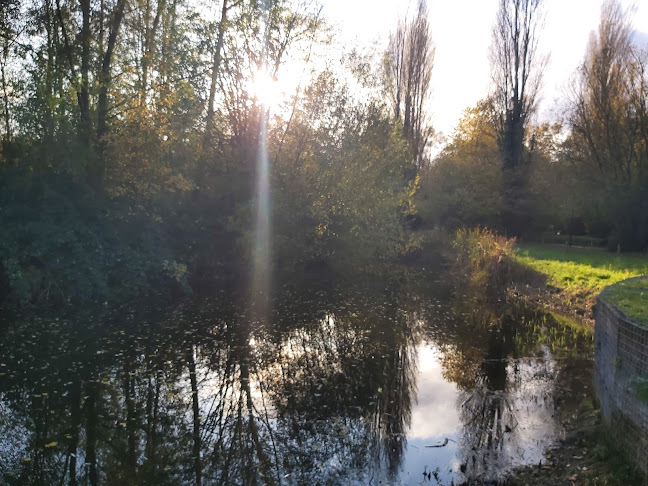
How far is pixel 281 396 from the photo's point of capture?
7.69 metres

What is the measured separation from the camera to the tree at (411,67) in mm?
34031

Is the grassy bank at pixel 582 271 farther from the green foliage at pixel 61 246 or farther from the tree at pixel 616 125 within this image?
the green foliage at pixel 61 246

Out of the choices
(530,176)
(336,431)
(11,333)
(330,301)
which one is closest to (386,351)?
(336,431)

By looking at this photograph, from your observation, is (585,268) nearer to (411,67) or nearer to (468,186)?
(468,186)

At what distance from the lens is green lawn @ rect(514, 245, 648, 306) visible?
1469cm

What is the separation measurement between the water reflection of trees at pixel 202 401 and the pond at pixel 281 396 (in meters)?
0.03

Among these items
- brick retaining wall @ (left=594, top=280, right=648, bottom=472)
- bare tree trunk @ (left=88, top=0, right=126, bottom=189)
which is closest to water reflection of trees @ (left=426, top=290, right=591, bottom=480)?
brick retaining wall @ (left=594, top=280, right=648, bottom=472)

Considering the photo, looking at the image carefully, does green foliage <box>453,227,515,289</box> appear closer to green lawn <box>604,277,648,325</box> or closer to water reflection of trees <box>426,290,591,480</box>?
water reflection of trees <box>426,290,591,480</box>

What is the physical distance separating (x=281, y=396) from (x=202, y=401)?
3.85 ft

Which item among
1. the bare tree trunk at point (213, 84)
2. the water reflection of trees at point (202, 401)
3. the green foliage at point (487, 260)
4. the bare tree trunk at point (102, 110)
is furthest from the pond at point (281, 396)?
the bare tree trunk at point (213, 84)

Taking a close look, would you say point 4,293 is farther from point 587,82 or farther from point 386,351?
point 587,82

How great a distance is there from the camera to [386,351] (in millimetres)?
10305

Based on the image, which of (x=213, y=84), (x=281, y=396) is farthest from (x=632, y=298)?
(x=213, y=84)

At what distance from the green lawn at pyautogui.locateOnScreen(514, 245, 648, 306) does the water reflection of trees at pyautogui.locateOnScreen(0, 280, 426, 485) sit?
6373mm
